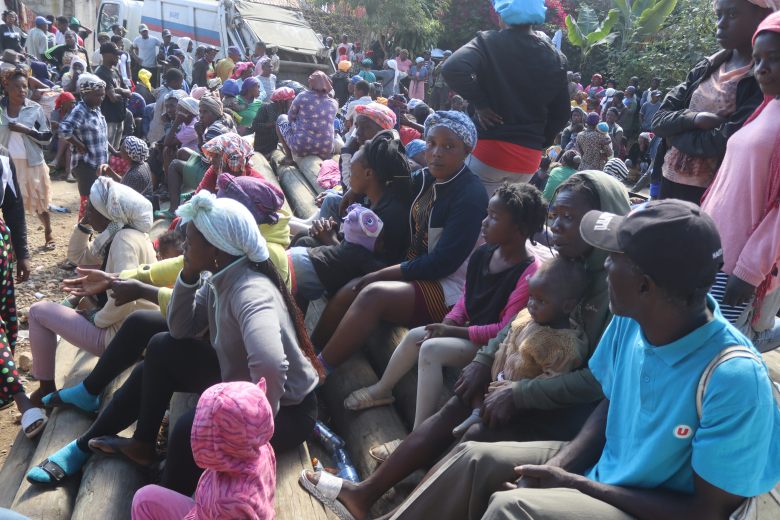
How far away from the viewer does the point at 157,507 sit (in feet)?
8.49

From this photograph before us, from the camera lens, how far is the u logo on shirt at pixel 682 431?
72.8 inches

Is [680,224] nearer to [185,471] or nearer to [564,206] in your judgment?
[564,206]

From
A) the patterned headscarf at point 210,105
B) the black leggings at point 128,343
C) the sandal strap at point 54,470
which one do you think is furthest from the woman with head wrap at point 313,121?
the sandal strap at point 54,470

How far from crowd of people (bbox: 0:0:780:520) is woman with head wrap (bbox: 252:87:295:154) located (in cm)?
381

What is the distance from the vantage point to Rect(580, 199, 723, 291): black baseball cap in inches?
71.4

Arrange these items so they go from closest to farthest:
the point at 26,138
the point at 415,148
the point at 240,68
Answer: the point at 415,148 < the point at 26,138 < the point at 240,68

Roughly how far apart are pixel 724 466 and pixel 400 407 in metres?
2.14

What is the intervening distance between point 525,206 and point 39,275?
19.4 ft

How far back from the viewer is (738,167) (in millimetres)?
2824

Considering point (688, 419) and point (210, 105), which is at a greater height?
point (688, 419)

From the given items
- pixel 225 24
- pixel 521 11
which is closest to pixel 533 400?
pixel 521 11

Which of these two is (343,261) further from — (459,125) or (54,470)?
(54,470)

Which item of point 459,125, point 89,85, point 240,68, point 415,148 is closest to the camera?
point 459,125

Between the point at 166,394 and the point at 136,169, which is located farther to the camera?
the point at 136,169
